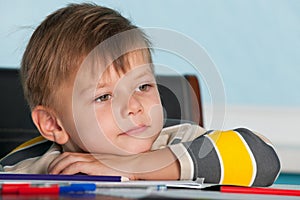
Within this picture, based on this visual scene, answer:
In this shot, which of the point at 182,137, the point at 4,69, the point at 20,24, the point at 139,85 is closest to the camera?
the point at 139,85

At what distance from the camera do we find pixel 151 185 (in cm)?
79

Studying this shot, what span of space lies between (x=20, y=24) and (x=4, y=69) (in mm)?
530

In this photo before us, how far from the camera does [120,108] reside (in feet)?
3.21

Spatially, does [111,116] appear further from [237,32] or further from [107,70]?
[237,32]

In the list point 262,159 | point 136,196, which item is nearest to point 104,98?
point 262,159

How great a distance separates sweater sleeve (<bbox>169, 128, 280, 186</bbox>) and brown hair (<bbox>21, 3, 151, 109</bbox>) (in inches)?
6.2

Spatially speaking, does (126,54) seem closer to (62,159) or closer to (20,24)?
(62,159)

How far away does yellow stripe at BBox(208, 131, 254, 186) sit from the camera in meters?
1.02

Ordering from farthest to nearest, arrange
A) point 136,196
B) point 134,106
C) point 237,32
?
point 237,32 < point 134,106 < point 136,196

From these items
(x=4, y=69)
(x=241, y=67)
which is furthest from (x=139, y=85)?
(x=241, y=67)

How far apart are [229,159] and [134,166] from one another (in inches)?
5.6

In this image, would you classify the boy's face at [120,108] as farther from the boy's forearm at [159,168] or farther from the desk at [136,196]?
the desk at [136,196]

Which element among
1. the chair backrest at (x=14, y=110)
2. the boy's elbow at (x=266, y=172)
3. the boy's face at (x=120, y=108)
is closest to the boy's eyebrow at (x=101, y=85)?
the boy's face at (x=120, y=108)

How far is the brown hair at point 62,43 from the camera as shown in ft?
3.62
